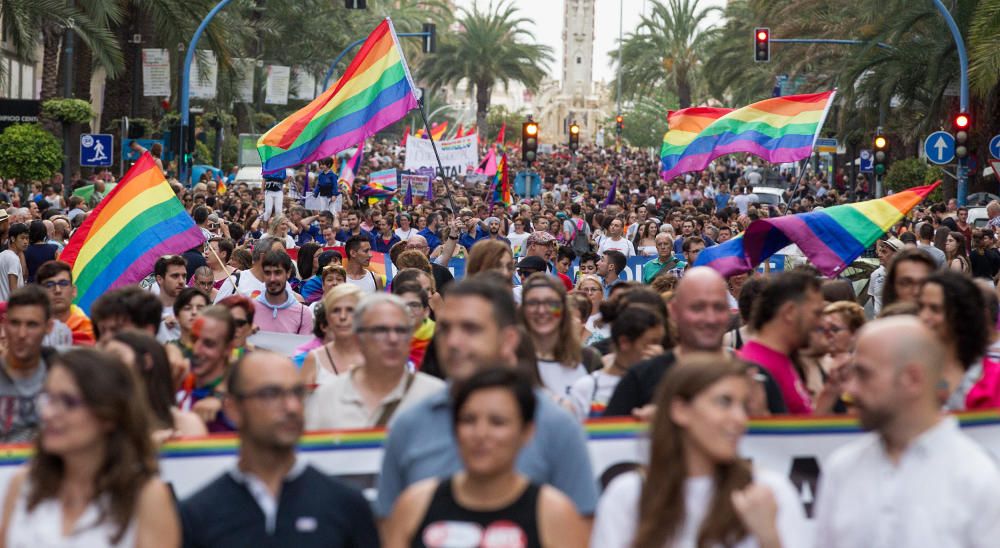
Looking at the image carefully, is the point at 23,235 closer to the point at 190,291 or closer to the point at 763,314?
the point at 190,291

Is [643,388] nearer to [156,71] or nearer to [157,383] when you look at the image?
[157,383]

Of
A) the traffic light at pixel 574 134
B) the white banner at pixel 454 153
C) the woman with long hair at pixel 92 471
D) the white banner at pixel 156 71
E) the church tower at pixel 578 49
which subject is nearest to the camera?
the woman with long hair at pixel 92 471

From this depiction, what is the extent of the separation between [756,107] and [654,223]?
1.82m

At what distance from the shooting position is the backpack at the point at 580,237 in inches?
843

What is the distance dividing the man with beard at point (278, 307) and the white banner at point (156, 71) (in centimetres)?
2304

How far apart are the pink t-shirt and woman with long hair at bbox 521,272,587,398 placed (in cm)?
107

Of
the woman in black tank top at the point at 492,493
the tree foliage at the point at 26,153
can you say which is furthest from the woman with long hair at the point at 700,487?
the tree foliage at the point at 26,153

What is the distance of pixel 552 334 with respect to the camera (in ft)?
25.0

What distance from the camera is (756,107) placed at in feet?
62.3

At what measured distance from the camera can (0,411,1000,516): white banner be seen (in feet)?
19.2

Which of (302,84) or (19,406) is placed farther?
(302,84)

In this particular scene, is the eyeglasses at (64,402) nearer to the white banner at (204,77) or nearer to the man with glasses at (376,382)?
the man with glasses at (376,382)

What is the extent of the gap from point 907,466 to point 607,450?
5.56ft

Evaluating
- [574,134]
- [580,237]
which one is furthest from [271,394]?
[574,134]
